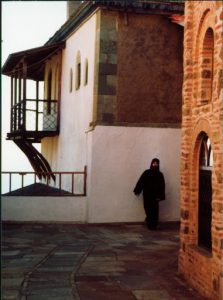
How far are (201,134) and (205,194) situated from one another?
917 millimetres

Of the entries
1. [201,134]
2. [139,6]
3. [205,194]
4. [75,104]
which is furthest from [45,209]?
[201,134]

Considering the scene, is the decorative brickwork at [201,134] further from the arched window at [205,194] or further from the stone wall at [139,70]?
the stone wall at [139,70]

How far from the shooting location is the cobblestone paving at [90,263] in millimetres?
7820

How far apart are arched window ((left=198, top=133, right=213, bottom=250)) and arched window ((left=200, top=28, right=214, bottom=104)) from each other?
0.64 meters

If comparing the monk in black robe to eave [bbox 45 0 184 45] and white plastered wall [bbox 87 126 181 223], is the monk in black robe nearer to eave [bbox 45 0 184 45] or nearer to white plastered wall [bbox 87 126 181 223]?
white plastered wall [bbox 87 126 181 223]

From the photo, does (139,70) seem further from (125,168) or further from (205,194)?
(205,194)

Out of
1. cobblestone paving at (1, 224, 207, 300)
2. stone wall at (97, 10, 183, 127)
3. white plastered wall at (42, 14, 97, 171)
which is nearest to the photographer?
cobblestone paving at (1, 224, 207, 300)

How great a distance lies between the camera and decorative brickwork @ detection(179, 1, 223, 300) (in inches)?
293

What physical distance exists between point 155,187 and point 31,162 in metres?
8.90

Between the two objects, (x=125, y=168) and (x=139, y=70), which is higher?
(x=139, y=70)

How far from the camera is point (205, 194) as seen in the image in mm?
8375

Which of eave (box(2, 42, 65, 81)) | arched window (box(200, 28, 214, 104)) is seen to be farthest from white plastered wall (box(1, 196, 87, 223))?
arched window (box(200, 28, 214, 104))

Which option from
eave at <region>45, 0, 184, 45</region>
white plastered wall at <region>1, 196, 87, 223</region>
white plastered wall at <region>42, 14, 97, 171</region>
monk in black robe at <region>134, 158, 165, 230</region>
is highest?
eave at <region>45, 0, 184, 45</region>

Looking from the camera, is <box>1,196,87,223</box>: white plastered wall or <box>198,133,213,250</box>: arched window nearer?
<box>198,133,213,250</box>: arched window
